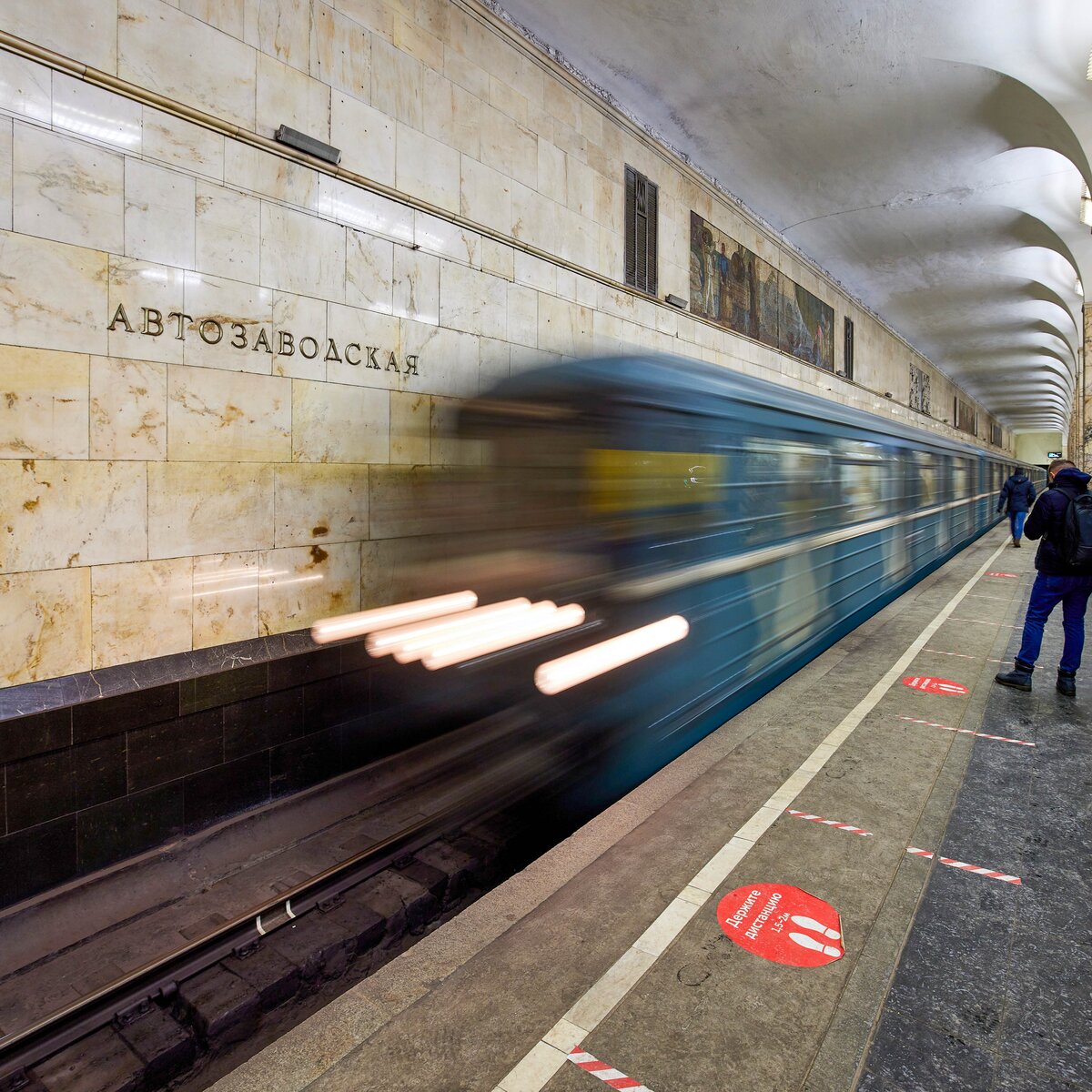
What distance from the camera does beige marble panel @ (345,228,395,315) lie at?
553cm

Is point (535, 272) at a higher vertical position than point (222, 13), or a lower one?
lower

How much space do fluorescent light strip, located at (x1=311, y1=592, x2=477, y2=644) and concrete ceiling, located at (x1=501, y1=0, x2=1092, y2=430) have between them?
5.78m

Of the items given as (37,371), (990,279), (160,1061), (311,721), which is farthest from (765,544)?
(990,279)

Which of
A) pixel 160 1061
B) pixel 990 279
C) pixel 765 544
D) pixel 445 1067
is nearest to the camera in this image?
pixel 445 1067

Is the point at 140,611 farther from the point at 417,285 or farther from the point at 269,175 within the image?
the point at 417,285

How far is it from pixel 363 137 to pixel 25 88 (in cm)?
231

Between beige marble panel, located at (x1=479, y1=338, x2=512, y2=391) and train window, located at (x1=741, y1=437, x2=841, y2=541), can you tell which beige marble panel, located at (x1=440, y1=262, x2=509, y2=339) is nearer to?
beige marble panel, located at (x1=479, y1=338, x2=512, y2=391)

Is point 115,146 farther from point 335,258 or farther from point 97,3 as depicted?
point 335,258

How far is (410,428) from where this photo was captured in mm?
6082

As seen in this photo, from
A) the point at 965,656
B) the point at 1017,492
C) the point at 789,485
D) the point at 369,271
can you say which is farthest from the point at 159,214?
the point at 1017,492

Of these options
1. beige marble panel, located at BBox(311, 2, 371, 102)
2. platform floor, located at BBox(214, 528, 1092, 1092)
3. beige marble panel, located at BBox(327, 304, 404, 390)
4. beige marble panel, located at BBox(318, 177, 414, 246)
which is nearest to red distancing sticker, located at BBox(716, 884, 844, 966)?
platform floor, located at BBox(214, 528, 1092, 1092)

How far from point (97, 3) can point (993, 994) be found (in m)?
6.19

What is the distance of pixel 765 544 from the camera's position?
480cm

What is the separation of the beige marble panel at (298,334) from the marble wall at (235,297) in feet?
0.06
